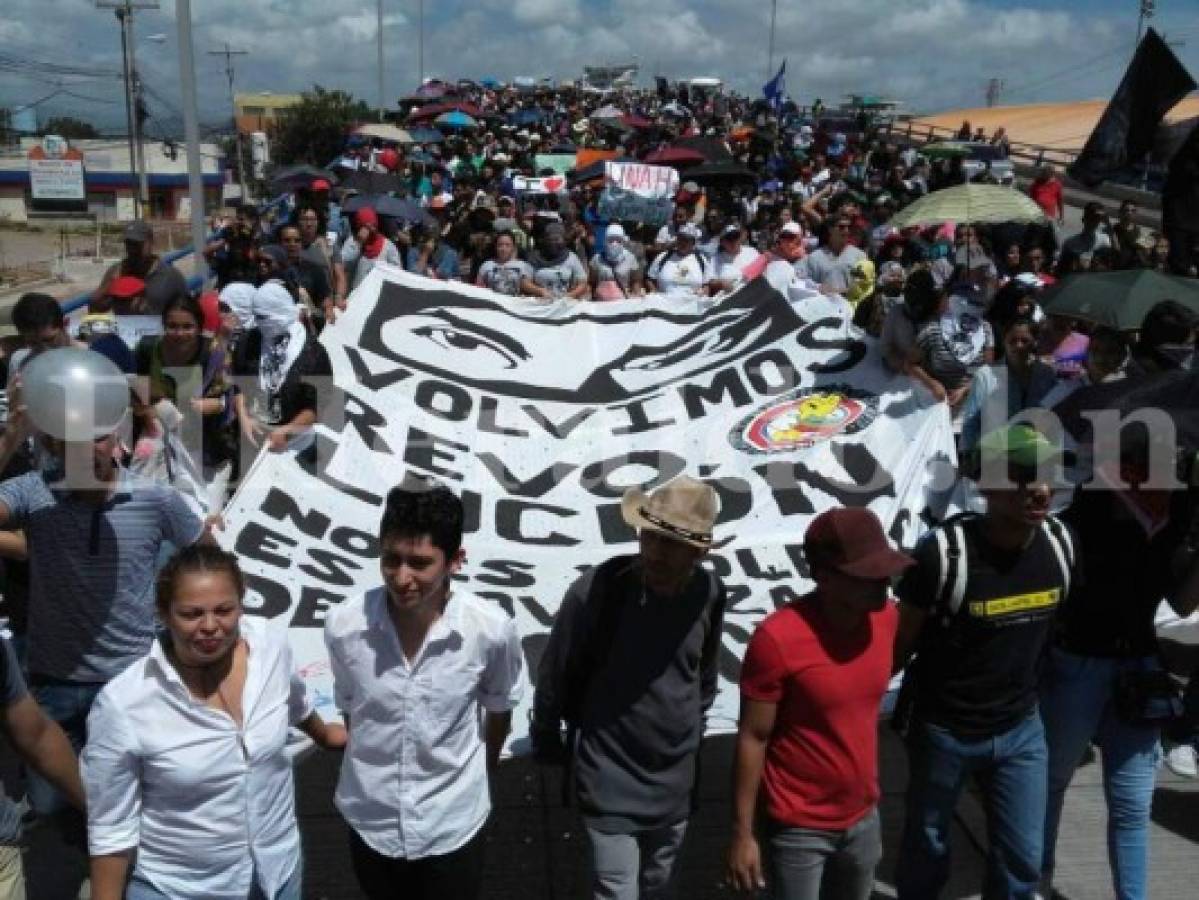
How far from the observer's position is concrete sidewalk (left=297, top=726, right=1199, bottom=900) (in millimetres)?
3889

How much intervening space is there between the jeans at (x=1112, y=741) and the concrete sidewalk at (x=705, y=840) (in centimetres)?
48

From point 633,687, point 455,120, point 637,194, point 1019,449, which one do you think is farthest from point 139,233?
point 455,120

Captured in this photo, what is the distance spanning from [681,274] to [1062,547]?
20.5 ft

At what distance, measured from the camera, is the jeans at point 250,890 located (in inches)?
102

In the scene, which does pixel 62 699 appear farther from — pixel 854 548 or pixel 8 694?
pixel 854 548

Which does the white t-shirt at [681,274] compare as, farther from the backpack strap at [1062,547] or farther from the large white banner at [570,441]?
the backpack strap at [1062,547]

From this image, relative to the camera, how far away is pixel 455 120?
30.1 metres

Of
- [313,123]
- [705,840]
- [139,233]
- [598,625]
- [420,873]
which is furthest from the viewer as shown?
[313,123]

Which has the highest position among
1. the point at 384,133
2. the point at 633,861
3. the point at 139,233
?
the point at 384,133

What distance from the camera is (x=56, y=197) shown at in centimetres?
7306

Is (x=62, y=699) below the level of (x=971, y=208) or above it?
below

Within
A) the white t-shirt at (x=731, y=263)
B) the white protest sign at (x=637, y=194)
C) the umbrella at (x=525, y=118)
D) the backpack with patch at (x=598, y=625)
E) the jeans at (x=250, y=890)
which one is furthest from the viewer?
the umbrella at (x=525, y=118)

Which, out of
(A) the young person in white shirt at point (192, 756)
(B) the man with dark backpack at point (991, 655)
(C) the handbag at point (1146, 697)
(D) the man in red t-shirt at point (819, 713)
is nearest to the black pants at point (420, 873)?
(A) the young person in white shirt at point (192, 756)

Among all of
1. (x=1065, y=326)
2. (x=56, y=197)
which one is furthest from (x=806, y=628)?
(x=56, y=197)
